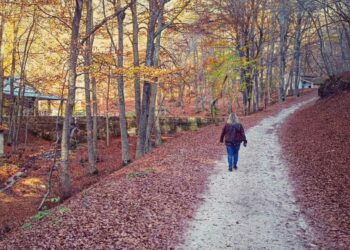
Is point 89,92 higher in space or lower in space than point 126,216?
higher

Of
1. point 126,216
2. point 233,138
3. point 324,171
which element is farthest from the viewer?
point 233,138

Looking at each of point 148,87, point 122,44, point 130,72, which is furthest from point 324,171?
point 122,44

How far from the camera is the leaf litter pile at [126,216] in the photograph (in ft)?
19.2

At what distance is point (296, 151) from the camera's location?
41.7 feet

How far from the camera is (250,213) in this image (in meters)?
7.20

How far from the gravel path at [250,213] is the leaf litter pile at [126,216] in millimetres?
341

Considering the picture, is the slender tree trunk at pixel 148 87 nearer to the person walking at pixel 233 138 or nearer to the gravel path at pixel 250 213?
the gravel path at pixel 250 213

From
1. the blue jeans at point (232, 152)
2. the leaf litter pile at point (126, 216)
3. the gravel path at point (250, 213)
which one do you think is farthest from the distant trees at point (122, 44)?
the gravel path at point (250, 213)

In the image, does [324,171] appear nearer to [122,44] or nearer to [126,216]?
[126,216]

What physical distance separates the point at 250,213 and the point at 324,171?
3731 mm

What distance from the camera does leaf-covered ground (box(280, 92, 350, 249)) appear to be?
21.2 feet

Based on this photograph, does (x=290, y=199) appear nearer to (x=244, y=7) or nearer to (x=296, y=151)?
(x=296, y=151)

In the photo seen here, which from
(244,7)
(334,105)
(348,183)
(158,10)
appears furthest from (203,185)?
(244,7)

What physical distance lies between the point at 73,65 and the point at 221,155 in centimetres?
614
